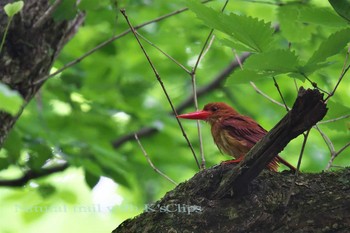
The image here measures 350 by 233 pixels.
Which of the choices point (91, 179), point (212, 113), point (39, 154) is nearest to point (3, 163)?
point (39, 154)

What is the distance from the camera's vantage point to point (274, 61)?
7.72ft

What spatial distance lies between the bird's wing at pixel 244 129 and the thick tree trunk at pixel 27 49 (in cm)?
122

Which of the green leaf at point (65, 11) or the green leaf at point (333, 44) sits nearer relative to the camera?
the green leaf at point (333, 44)

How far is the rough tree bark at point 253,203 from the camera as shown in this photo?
263 centimetres

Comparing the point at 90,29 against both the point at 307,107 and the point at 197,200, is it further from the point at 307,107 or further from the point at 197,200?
the point at 307,107

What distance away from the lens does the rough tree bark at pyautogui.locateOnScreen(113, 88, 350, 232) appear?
2629mm

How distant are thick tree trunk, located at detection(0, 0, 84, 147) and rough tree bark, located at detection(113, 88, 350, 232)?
1.40 m

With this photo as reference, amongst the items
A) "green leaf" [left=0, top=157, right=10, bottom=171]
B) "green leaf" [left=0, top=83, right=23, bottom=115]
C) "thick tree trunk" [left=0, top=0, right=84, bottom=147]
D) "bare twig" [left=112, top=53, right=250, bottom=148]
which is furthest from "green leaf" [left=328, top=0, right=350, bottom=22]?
"bare twig" [left=112, top=53, right=250, bottom=148]

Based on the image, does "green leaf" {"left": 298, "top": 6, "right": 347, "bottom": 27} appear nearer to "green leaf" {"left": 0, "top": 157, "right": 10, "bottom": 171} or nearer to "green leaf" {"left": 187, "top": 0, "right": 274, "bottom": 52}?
"green leaf" {"left": 187, "top": 0, "right": 274, "bottom": 52}

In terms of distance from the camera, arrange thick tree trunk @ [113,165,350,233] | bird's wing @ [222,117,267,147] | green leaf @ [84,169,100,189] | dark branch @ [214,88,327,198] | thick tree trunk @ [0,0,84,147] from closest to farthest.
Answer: dark branch @ [214,88,327,198], thick tree trunk @ [113,165,350,233], bird's wing @ [222,117,267,147], thick tree trunk @ [0,0,84,147], green leaf @ [84,169,100,189]

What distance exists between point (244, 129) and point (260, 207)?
101cm

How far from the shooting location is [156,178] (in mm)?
6352

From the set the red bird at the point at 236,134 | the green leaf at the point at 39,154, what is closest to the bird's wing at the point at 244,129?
the red bird at the point at 236,134

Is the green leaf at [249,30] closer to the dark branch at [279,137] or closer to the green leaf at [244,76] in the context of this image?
the green leaf at [244,76]
